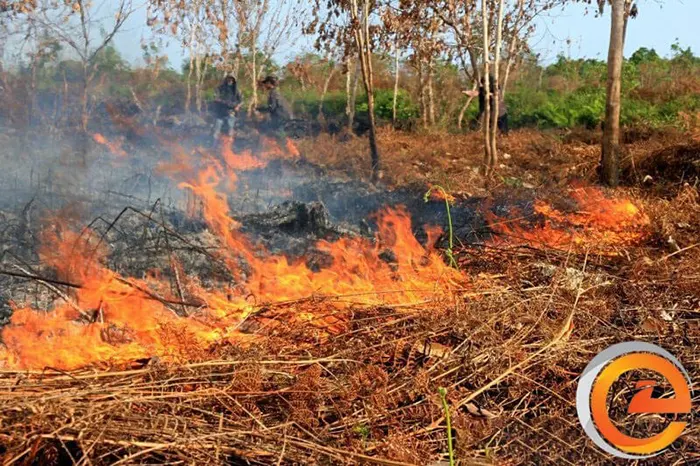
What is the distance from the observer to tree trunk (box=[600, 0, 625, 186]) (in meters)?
7.85

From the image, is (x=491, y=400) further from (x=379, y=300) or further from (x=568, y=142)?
(x=568, y=142)

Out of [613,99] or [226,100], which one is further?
[226,100]

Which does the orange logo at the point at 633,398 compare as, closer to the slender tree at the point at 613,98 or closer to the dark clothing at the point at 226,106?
the slender tree at the point at 613,98

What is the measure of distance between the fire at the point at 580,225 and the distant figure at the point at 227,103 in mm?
7524

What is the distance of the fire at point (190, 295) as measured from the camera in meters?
3.35

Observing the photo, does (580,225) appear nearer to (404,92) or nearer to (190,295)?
(190,295)

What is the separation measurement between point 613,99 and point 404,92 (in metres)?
9.72

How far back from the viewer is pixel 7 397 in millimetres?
2592

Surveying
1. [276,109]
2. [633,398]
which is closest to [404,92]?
[276,109]

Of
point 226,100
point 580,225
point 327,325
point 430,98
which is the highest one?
point 430,98

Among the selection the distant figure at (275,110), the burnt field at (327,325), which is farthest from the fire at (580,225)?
the distant figure at (275,110)

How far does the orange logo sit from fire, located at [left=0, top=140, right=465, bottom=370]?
3.69ft

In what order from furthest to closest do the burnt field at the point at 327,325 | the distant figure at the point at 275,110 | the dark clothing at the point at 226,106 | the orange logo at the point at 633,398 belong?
the distant figure at the point at 275,110, the dark clothing at the point at 226,106, the orange logo at the point at 633,398, the burnt field at the point at 327,325

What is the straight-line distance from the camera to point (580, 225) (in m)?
5.95
